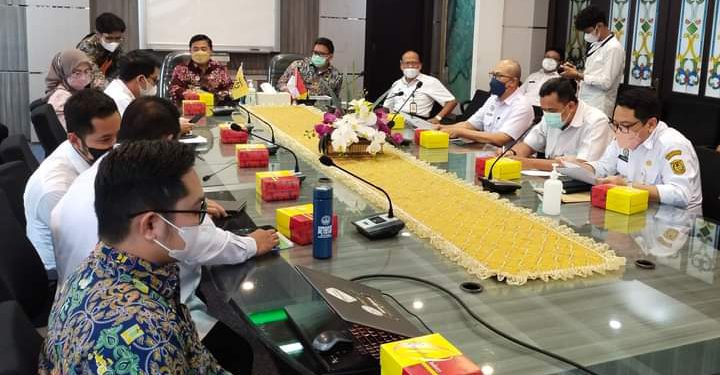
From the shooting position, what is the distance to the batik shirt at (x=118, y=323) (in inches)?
43.3

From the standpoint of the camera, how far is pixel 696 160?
2.79 m

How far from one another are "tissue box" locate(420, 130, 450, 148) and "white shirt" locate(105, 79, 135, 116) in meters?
1.75

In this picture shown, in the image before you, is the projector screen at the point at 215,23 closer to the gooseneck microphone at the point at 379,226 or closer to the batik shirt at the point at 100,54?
the batik shirt at the point at 100,54

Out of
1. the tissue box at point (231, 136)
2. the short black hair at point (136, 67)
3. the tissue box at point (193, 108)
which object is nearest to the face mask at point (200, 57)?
the tissue box at point (193, 108)

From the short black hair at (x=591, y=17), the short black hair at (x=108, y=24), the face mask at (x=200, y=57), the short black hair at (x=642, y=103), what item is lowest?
the short black hair at (x=642, y=103)

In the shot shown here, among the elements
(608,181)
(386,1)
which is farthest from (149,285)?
(386,1)

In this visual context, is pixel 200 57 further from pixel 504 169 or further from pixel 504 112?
pixel 504 169

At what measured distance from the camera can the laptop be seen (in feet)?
4.40

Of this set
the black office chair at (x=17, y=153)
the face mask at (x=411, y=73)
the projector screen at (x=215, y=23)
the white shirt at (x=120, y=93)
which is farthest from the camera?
the projector screen at (x=215, y=23)

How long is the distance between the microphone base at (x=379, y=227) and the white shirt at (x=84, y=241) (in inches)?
14.8

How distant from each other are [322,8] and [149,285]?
7154 mm

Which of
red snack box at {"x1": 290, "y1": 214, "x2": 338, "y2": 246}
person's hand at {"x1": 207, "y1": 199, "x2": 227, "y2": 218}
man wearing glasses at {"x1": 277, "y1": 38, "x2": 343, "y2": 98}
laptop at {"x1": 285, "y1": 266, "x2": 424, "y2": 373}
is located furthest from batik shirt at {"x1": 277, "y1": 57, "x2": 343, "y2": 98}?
laptop at {"x1": 285, "y1": 266, "x2": 424, "y2": 373}

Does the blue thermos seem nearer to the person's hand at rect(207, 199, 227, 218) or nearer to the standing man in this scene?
the person's hand at rect(207, 199, 227, 218)

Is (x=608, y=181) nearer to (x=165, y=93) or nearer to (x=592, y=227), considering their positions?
(x=592, y=227)
